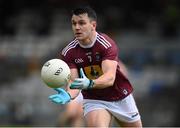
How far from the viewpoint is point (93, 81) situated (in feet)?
26.6

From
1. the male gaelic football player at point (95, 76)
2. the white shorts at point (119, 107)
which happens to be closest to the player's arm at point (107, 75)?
the male gaelic football player at point (95, 76)

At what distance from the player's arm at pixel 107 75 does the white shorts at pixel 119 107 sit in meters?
0.62

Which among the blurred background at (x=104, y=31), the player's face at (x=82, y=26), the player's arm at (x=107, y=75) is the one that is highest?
the player's face at (x=82, y=26)

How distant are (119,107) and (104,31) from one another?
13.5 meters

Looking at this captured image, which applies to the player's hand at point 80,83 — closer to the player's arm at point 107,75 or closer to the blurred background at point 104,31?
the player's arm at point 107,75

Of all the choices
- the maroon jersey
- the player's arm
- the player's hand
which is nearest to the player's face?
the maroon jersey

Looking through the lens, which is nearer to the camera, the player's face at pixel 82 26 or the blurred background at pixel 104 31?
the player's face at pixel 82 26

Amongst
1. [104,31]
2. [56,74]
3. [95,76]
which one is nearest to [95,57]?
[95,76]

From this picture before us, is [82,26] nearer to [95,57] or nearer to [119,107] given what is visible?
[95,57]

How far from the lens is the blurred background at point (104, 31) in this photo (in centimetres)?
1947

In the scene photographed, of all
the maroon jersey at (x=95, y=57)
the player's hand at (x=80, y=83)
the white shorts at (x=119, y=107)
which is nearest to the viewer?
the player's hand at (x=80, y=83)

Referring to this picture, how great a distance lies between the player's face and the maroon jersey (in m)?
0.20

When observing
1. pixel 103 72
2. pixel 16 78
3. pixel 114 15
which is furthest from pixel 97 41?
pixel 114 15

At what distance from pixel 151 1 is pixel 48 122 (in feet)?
21.4
